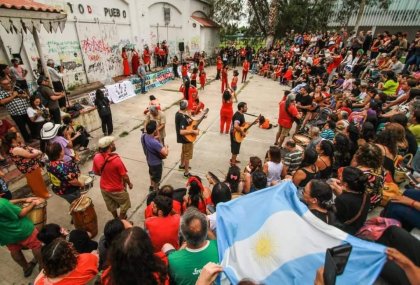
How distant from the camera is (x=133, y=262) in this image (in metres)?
1.84

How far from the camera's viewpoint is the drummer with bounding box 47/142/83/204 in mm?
3789

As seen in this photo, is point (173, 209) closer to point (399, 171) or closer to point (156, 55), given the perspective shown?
point (399, 171)

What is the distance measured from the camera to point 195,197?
3.44m

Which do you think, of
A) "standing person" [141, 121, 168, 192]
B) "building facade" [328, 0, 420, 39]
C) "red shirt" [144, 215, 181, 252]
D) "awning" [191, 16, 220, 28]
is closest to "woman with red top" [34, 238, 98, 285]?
"red shirt" [144, 215, 181, 252]

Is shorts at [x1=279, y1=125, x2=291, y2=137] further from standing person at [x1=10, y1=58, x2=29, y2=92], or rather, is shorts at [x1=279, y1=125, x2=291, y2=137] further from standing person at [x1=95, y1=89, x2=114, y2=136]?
standing person at [x1=10, y1=58, x2=29, y2=92]

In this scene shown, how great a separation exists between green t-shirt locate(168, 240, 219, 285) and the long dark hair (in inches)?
10.8

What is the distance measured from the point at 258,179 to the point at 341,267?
2261 mm

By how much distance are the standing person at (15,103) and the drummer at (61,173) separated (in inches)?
136

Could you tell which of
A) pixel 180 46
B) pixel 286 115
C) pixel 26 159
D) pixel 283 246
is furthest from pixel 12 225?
pixel 180 46

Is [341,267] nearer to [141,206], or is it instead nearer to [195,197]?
[195,197]

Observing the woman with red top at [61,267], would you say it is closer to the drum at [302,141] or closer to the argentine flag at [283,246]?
the argentine flag at [283,246]

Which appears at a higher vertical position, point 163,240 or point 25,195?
point 163,240

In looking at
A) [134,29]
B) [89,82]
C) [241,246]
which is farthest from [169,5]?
[241,246]

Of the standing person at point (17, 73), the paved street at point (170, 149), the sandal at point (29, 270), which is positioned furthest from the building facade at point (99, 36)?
the sandal at point (29, 270)
